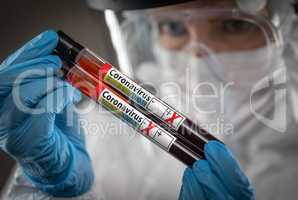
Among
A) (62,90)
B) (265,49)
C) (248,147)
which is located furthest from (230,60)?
(62,90)

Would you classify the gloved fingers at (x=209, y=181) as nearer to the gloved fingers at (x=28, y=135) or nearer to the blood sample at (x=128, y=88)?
the blood sample at (x=128, y=88)

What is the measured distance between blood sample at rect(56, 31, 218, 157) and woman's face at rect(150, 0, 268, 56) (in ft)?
1.19

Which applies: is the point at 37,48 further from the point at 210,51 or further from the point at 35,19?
the point at 210,51

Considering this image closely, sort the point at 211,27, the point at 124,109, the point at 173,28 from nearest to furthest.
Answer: the point at 124,109 → the point at 211,27 → the point at 173,28

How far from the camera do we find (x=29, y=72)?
62 cm

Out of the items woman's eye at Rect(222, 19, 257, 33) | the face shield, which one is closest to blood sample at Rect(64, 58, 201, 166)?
the face shield

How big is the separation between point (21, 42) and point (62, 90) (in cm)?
19

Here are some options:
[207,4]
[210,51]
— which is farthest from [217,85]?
[207,4]

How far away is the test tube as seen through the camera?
59cm

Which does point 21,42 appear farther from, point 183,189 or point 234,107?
point 234,107

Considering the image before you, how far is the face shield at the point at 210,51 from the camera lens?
908 mm

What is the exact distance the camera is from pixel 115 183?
0.85 meters

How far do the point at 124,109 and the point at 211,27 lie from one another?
538 mm

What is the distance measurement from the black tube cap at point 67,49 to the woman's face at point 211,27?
1.21ft
